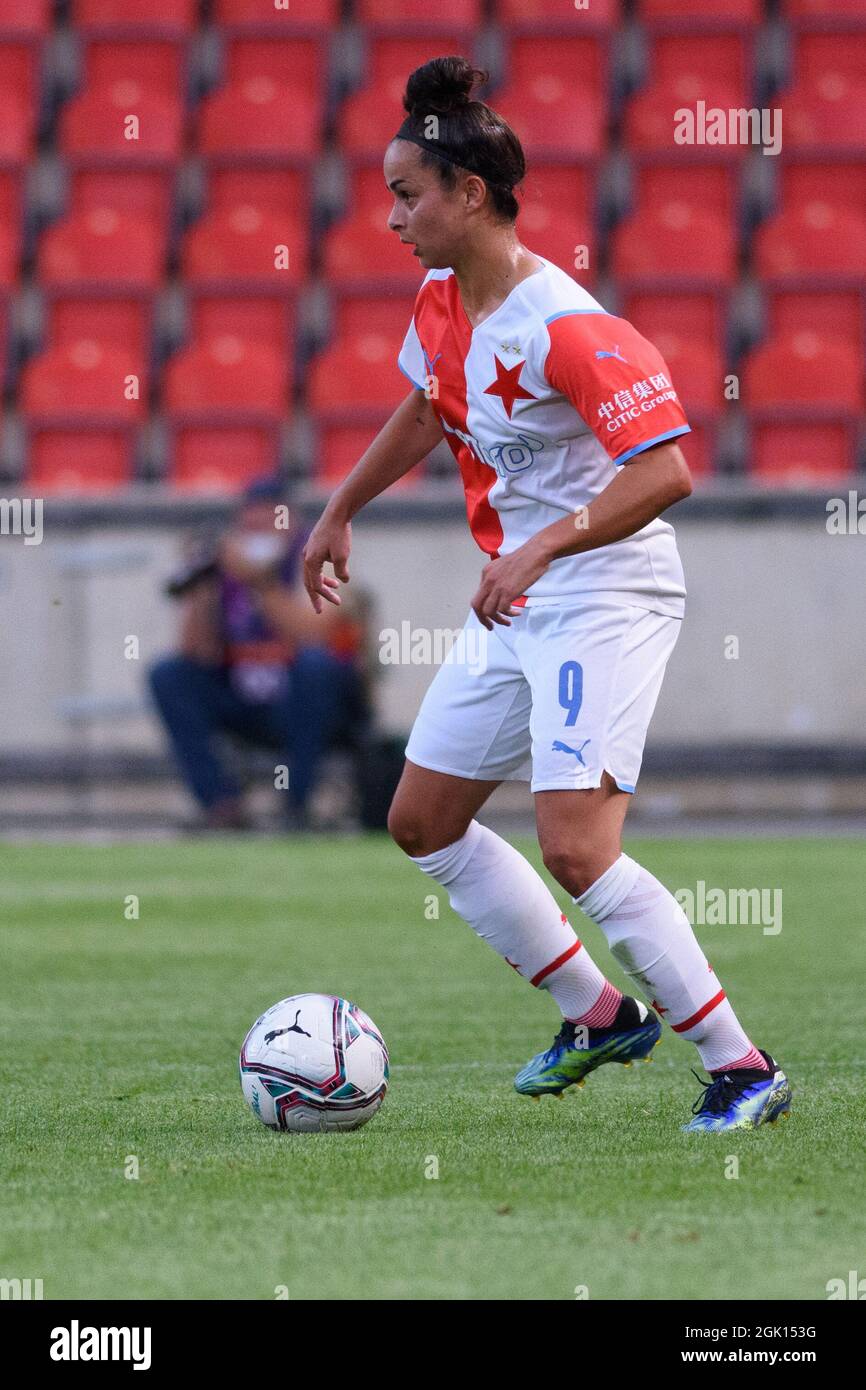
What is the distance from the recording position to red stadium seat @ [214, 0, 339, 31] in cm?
1570

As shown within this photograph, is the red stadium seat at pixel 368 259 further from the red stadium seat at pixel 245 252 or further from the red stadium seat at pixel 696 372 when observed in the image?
the red stadium seat at pixel 696 372

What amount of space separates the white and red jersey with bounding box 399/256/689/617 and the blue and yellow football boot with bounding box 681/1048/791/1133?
37.5 inches

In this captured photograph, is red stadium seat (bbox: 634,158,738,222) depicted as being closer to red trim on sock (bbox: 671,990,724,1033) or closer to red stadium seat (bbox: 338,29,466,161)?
red stadium seat (bbox: 338,29,466,161)

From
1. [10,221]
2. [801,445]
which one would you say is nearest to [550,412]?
[801,445]

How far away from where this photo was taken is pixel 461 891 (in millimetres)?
4703

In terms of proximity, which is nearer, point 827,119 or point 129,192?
point 827,119

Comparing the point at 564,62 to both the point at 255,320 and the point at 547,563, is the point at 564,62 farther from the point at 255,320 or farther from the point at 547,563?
the point at 547,563

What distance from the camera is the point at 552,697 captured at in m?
4.32

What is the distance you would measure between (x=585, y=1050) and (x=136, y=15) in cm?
1258

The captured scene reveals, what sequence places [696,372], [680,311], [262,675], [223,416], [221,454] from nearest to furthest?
[262,675] < [696,372] < [223,416] < [221,454] < [680,311]

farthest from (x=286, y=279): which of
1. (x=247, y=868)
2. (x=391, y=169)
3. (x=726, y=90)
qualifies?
(x=391, y=169)

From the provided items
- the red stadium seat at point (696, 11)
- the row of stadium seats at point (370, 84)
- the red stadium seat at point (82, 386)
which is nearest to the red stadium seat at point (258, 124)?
the row of stadium seats at point (370, 84)

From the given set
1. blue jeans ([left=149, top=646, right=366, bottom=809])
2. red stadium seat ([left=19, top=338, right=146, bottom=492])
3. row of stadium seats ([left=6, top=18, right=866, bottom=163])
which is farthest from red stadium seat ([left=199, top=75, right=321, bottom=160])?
blue jeans ([left=149, top=646, right=366, bottom=809])

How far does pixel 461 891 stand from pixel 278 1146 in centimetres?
77
